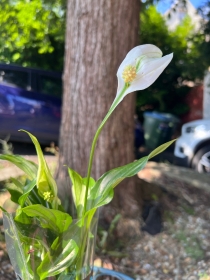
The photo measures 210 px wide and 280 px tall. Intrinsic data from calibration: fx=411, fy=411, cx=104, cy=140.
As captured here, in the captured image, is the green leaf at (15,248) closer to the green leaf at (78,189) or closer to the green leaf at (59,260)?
the green leaf at (59,260)

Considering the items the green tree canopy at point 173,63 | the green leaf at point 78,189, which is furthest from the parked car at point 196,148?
the green leaf at point 78,189

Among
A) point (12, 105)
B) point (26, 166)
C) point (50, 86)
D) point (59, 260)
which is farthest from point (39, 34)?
point (59, 260)

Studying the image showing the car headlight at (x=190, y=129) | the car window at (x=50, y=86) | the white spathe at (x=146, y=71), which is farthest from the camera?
the car headlight at (x=190, y=129)

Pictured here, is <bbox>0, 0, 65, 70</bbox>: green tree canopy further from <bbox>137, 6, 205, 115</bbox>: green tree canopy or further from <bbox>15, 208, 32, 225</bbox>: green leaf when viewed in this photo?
<bbox>137, 6, 205, 115</bbox>: green tree canopy

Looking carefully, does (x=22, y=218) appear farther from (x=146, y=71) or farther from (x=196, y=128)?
(x=196, y=128)

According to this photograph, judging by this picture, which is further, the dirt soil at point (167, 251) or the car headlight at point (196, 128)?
the car headlight at point (196, 128)

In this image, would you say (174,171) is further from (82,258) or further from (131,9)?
(82,258)

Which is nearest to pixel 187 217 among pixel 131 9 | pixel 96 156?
pixel 96 156
